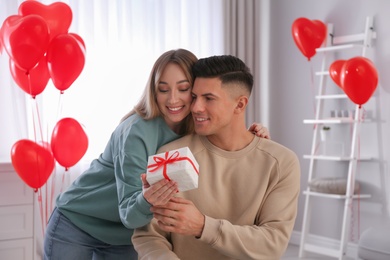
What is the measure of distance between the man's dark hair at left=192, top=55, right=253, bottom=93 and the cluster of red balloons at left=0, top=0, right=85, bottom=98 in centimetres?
142

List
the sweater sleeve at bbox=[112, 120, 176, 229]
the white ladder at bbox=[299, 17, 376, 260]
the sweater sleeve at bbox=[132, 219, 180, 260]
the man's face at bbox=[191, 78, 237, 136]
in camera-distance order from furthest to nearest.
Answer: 1. the white ladder at bbox=[299, 17, 376, 260]
2. the man's face at bbox=[191, 78, 237, 136]
3. the sweater sleeve at bbox=[132, 219, 180, 260]
4. the sweater sleeve at bbox=[112, 120, 176, 229]

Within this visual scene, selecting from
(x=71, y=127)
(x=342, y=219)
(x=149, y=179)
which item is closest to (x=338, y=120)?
(x=342, y=219)

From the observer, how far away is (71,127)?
340 cm

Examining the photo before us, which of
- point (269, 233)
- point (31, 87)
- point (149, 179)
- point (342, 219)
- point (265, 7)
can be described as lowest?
point (342, 219)

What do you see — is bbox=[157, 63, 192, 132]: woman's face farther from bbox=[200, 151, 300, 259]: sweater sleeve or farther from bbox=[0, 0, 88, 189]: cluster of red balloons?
bbox=[0, 0, 88, 189]: cluster of red balloons

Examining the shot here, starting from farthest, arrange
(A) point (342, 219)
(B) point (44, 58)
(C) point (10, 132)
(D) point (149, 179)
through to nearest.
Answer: (A) point (342, 219), (C) point (10, 132), (B) point (44, 58), (D) point (149, 179)

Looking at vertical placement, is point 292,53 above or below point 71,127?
above

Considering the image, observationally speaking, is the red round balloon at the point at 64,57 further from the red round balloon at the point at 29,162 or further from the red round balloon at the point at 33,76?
the red round balloon at the point at 29,162

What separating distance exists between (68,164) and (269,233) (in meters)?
1.99

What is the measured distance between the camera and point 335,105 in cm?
472

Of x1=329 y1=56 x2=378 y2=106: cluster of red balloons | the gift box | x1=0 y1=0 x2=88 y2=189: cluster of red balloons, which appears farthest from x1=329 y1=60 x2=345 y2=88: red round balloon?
the gift box

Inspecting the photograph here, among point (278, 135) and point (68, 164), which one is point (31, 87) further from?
point (278, 135)

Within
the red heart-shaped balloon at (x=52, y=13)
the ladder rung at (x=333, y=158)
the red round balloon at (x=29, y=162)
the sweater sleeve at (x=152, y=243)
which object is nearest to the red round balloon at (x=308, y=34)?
the ladder rung at (x=333, y=158)

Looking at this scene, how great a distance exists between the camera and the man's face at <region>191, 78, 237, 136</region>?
1.82m
